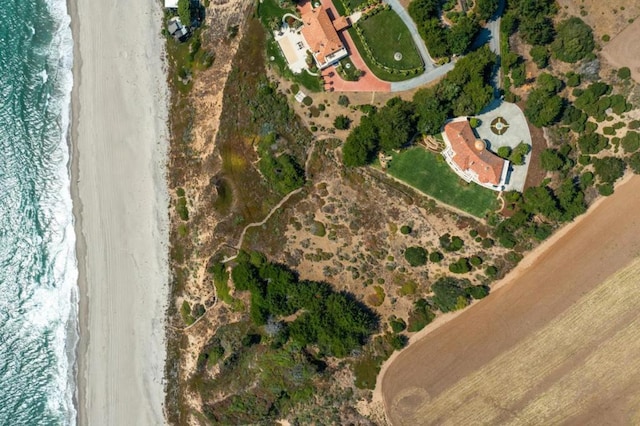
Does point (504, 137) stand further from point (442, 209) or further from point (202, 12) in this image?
point (202, 12)

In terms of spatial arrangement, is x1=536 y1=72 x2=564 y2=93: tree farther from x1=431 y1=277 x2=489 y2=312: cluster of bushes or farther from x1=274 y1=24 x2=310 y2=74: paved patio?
x1=274 y1=24 x2=310 y2=74: paved patio

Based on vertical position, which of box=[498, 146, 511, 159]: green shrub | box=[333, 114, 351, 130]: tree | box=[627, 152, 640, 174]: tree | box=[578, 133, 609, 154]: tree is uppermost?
box=[333, 114, 351, 130]: tree

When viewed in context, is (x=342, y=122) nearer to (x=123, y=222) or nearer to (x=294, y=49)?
(x=294, y=49)

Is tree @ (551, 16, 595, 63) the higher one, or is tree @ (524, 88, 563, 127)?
tree @ (551, 16, 595, 63)

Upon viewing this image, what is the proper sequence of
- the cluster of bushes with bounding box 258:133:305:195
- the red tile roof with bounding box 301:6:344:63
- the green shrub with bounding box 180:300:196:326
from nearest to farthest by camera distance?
the red tile roof with bounding box 301:6:344:63 < the cluster of bushes with bounding box 258:133:305:195 < the green shrub with bounding box 180:300:196:326

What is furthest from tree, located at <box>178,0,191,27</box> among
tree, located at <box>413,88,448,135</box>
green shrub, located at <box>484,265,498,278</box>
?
green shrub, located at <box>484,265,498,278</box>

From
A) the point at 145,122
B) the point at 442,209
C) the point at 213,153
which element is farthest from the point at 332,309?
the point at 145,122
